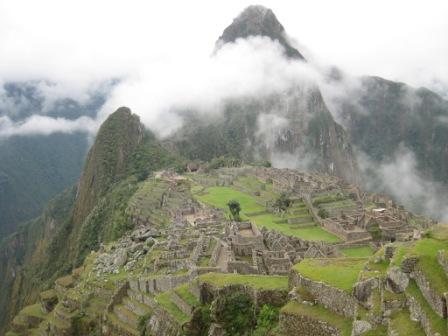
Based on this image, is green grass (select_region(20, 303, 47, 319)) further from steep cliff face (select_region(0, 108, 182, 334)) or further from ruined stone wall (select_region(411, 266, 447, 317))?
ruined stone wall (select_region(411, 266, 447, 317))

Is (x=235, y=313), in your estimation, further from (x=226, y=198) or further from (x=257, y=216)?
(x=226, y=198)

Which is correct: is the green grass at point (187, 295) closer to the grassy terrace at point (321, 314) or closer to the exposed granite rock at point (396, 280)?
the grassy terrace at point (321, 314)

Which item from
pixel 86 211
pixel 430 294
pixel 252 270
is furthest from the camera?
pixel 86 211

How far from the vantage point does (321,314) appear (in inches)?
546

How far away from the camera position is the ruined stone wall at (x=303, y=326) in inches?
525

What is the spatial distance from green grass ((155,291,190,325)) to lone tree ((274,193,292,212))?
43.3m

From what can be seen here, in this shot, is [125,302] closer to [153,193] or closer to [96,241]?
[153,193]

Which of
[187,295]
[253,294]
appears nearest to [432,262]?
[253,294]

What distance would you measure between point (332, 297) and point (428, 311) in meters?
3.47

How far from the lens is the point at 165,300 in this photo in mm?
22422

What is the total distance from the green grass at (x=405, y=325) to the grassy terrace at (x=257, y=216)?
1477 inches

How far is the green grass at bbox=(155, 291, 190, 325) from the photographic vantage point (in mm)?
19906

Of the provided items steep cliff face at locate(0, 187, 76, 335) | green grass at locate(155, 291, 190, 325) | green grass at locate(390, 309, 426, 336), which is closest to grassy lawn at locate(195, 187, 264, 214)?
green grass at locate(155, 291, 190, 325)

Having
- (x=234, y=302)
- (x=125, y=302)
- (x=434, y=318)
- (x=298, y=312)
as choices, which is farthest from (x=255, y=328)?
(x=125, y=302)
